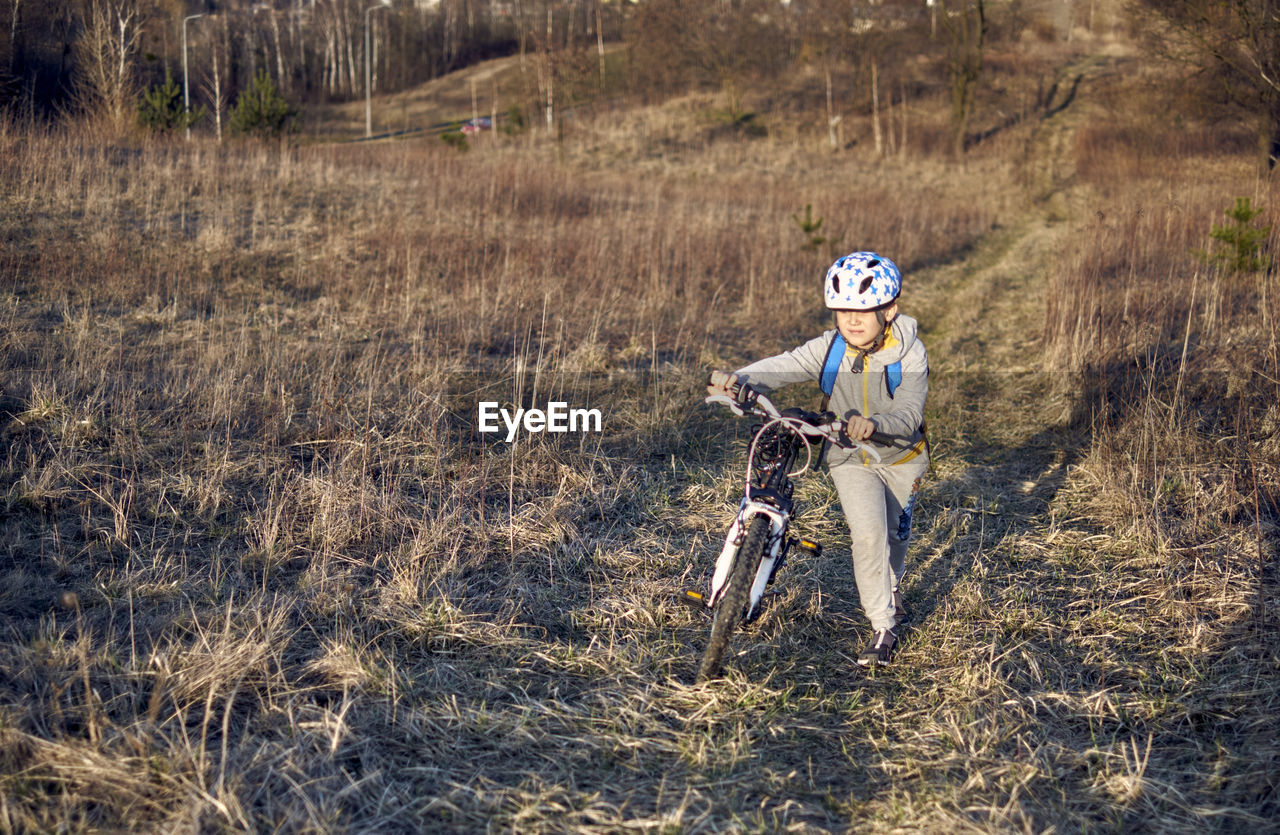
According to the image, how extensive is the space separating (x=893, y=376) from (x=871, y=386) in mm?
98

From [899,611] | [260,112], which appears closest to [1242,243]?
[899,611]

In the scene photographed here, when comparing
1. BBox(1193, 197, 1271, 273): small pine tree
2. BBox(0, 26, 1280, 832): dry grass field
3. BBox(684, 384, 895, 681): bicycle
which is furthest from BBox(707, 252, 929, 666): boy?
BBox(1193, 197, 1271, 273): small pine tree

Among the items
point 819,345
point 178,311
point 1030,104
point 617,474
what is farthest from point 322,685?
point 1030,104

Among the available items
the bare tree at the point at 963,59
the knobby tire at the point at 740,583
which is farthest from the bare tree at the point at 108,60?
the bare tree at the point at 963,59

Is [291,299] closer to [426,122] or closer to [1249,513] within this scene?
[1249,513]

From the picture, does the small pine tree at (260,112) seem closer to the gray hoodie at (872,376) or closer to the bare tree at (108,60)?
the bare tree at (108,60)

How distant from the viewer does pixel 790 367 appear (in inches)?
140

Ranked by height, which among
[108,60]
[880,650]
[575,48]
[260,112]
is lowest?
[880,650]

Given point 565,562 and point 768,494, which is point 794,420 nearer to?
point 768,494

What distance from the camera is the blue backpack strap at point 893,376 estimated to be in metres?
3.46

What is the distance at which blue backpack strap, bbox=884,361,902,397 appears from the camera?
346cm

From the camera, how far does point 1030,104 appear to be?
33.8m

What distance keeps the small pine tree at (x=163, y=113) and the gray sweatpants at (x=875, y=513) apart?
16.6m
